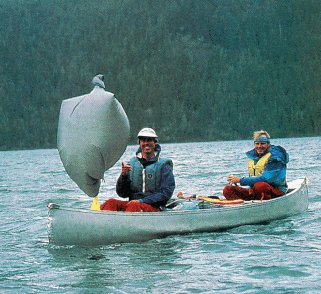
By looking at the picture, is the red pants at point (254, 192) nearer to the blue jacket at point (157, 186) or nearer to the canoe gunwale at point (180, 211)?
the canoe gunwale at point (180, 211)

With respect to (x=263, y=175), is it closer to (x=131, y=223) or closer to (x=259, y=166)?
(x=259, y=166)

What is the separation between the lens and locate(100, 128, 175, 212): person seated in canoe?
12.4 meters

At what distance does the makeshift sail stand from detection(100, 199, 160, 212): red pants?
1.14m

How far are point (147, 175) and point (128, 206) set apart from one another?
2.38 feet

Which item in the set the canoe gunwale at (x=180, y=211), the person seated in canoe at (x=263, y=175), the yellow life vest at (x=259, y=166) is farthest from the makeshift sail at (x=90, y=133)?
the yellow life vest at (x=259, y=166)

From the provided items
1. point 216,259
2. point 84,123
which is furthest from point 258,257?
point 84,123

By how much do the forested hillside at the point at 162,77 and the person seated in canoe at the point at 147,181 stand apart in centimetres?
15324

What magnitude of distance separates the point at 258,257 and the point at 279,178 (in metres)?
4.14

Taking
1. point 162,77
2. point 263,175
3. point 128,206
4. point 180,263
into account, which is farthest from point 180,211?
point 162,77

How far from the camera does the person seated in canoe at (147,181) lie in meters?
12.4

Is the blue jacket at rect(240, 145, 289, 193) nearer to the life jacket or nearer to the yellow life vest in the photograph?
the yellow life vest

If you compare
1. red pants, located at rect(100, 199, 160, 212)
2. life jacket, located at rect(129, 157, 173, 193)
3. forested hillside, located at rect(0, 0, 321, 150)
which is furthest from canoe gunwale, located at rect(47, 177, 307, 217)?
forested hillside, located at rect(0, 0, 321, 150)

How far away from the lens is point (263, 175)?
14.4 metres

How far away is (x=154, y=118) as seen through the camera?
169500 mm
